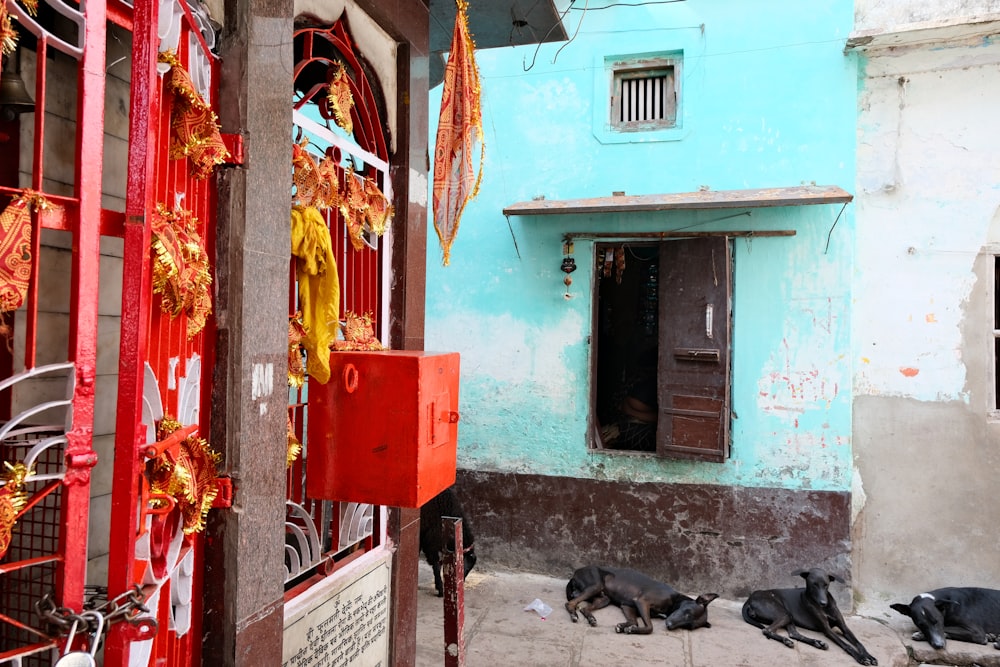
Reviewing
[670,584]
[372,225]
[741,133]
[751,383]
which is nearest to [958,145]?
[741,133]

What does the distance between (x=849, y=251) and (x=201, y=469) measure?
5794mm

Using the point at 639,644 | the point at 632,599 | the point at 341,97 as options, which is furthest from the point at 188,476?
the point at 632,599

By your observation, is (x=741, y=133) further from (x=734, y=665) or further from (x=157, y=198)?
(x=157, y=198)

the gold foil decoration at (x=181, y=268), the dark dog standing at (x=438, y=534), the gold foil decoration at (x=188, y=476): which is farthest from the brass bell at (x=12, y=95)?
the dark dog standing at (x=438, y=534)

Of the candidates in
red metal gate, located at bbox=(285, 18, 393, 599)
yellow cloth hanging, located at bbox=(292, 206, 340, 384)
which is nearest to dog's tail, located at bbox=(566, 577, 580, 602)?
red metal gate, located at bbox=(285, 18, 393, 599)

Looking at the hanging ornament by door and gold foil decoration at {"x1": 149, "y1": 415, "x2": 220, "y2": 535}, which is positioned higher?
the hanging ornament by door

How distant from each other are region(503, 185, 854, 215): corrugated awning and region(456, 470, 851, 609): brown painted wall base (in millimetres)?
2587

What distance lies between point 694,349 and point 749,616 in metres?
2.36

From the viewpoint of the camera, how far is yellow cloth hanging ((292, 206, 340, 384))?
9.78 feet

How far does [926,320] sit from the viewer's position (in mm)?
6023

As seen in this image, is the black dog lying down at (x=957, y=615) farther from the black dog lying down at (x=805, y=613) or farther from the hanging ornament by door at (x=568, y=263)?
the hanging ornament by door at (x=568, y=263)

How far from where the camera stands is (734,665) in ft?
16.7

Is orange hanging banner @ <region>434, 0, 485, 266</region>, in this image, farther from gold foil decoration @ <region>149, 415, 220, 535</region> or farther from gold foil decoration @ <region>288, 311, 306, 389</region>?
gold foil decoration @ <region>149, 415, 220, 535</region>

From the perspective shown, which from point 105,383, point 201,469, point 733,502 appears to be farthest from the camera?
point 733,502
